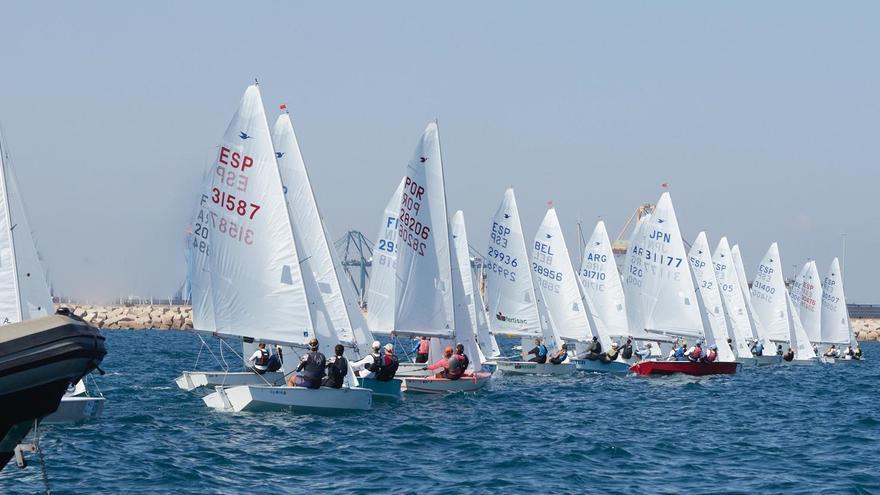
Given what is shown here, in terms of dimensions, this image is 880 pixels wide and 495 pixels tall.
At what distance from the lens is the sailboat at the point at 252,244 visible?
27.1 m

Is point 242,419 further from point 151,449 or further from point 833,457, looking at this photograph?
point 833,457

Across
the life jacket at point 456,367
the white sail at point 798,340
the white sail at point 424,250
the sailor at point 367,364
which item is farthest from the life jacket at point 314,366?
the white sail at point 798,340

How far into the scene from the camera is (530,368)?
141ft

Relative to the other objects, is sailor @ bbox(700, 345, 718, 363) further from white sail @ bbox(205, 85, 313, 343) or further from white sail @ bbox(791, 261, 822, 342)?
white sail @ bbox(791, 261, 822, 342)

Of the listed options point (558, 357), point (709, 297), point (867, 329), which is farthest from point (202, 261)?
point (867, 329)

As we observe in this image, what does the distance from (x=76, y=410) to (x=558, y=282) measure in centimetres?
2736

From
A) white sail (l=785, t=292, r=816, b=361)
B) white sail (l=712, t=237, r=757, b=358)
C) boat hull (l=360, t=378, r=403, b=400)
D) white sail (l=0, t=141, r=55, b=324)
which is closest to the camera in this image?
white sail (l=0, t=141, r=55, b=324)

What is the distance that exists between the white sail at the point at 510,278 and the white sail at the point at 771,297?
25.0 m

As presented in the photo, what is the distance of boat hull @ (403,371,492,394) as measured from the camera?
3097 cm

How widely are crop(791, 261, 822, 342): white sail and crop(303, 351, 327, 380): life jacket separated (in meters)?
53.8

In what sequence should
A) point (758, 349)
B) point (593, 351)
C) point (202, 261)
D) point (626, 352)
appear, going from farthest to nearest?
1. point (758, 349)
2. point (626, 352)
3. point (593, 351)
4. point (202, 261)

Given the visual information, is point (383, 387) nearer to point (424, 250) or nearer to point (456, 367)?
point (456, 367)

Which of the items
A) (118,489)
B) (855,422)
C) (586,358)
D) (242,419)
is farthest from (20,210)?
(586,358)

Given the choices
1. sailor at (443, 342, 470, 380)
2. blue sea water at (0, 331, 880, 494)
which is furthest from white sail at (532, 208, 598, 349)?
sailor at (443, 342, 470, 380)
